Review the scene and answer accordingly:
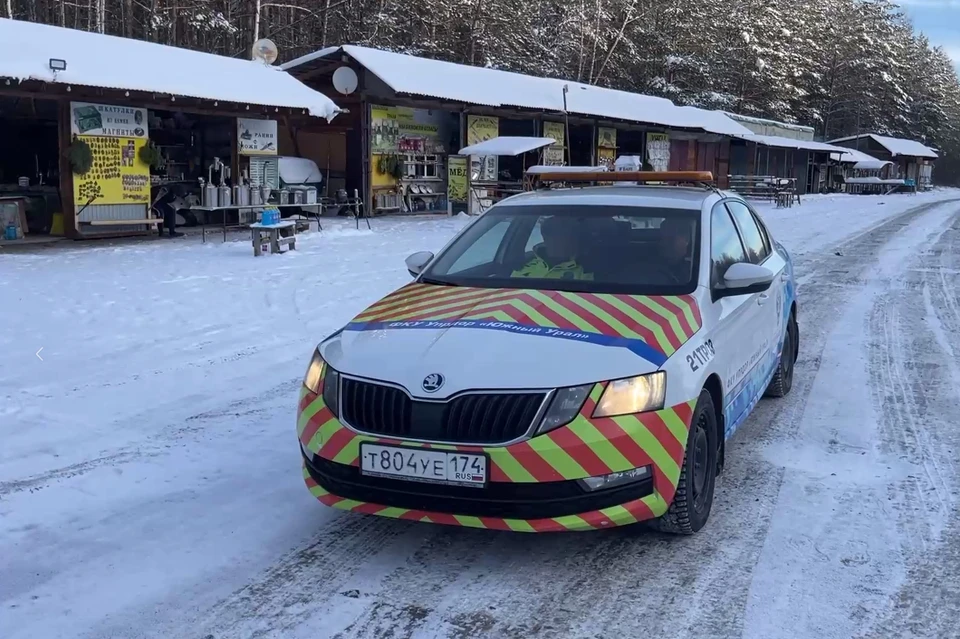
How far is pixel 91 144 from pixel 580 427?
50.9 ft

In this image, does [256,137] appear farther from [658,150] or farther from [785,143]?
[785,143]

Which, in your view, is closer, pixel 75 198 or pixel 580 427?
pixel 580 427

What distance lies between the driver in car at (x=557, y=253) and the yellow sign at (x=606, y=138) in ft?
88.8

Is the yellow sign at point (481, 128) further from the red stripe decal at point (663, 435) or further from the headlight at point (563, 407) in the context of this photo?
the headlight at point (563, 407)

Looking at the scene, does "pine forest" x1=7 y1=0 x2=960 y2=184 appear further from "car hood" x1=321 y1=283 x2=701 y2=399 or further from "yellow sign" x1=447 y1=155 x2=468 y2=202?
"car hood" x1=321 y1=283 x2=701 y2=399

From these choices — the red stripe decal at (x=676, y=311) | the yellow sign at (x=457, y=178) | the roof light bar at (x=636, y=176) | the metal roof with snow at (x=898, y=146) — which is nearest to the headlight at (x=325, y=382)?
the red stripe decal at (x=676, y=311)

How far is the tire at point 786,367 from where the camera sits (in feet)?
21.9

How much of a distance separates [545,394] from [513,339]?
41 cm

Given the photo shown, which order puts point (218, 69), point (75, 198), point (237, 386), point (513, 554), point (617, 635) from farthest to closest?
point (218, 69), point (75, 198), point (237, 386), point (513, 554), point (617, 635)

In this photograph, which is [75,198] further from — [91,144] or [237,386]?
[237,386]

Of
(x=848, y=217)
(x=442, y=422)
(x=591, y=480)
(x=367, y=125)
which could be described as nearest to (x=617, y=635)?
(x=591, y=480)

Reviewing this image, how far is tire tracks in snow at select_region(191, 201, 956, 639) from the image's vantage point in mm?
3416

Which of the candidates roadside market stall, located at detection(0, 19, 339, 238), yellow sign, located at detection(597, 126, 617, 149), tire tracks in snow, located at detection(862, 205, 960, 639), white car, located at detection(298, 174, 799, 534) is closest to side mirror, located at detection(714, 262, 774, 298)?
white car, located at detection(298, 174, 799, 534)

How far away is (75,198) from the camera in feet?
54.3
